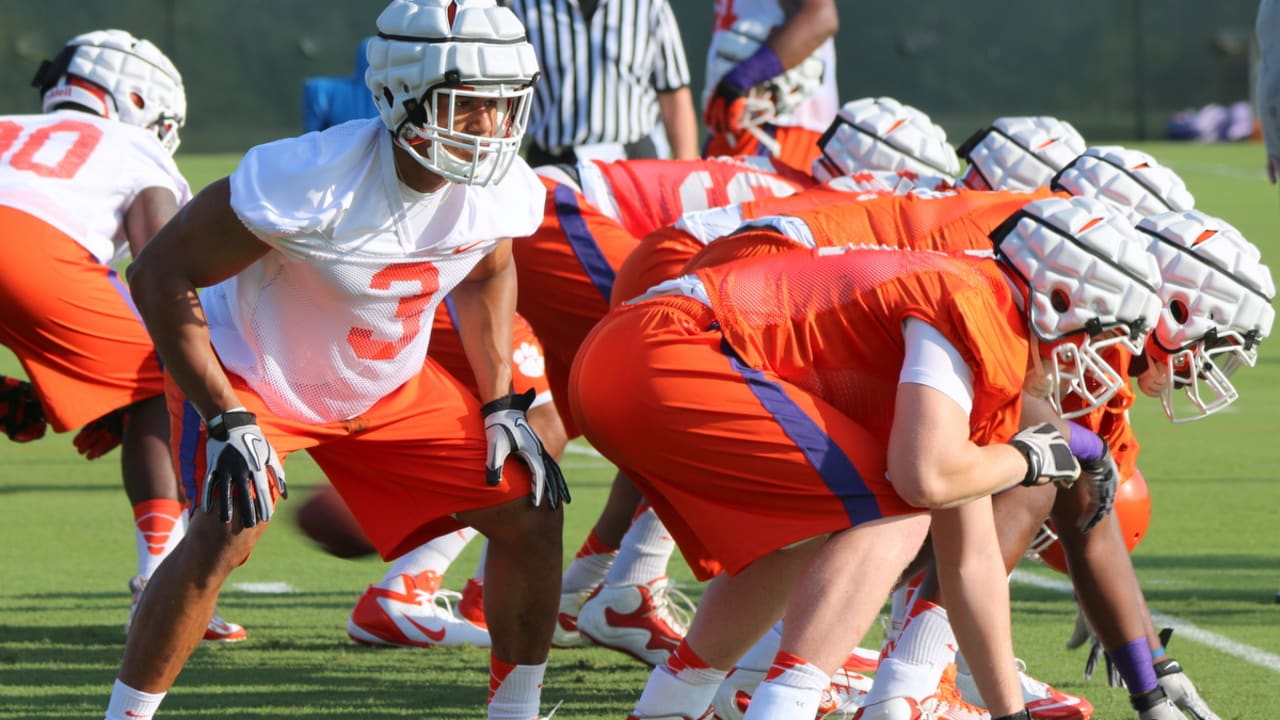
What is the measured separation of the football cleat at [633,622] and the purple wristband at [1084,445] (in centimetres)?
149

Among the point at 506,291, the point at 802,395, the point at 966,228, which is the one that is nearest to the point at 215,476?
the point at 506,291

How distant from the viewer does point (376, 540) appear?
4.08 m

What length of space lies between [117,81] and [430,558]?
1.64 metres

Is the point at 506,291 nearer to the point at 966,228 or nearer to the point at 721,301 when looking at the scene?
the point at 721,301

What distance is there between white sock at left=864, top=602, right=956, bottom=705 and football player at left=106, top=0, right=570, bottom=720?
702 mm

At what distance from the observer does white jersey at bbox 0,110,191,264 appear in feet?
16.9

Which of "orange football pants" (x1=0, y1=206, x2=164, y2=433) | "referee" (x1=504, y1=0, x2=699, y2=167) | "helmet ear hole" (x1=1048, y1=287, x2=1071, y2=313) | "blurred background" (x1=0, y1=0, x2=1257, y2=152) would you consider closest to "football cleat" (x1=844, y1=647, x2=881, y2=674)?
"helmet ear hole" (x1=1048, y1=287, x2=1071, y2=313)

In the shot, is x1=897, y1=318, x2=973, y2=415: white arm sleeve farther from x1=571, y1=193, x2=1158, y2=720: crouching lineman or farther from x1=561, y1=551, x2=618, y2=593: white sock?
x1=561, y1=551, x2=618, y2=593: white sock

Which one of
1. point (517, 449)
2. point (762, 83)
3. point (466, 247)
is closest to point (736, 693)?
point (517, 449)

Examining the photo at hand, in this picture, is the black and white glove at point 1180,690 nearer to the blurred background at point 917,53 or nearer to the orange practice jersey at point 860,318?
the orange practice jersey at point 860,318

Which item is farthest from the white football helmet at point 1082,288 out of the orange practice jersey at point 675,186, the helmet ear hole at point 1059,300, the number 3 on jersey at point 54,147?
the number 3 on jersey at point 54,147

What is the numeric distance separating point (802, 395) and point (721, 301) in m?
0.26

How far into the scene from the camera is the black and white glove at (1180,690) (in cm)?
411

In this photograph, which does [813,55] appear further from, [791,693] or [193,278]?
[791,693]
